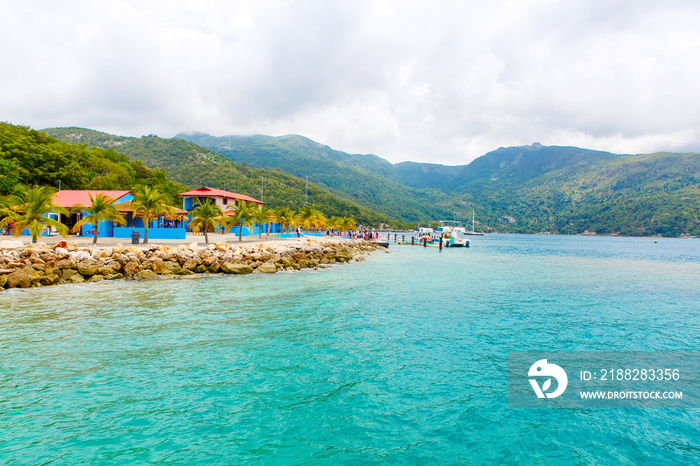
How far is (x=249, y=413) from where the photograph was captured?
6.41m

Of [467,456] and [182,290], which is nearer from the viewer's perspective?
[467,456]

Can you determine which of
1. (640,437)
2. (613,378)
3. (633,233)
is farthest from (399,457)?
(633,233)

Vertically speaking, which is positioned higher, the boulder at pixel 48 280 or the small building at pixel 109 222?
the small building at pixel 109 222

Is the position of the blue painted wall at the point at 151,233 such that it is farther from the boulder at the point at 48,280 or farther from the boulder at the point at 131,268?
the boulder at the point at 48,280

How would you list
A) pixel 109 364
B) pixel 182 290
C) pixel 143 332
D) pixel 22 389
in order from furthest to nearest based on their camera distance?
1. pixel 182 290
2. pixel 143 332
3. pixel 109 364
4. pixel 22 389

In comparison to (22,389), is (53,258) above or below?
above

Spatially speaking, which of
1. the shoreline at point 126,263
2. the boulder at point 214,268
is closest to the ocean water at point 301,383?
the shoreline at point 126,263

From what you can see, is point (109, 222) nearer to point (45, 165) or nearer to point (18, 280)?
point (45, 165)

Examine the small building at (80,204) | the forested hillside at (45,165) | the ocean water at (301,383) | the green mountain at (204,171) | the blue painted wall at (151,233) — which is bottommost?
the ocean water at (301,383)

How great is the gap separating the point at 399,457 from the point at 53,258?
2249 centimetres

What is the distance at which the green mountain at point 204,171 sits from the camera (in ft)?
339

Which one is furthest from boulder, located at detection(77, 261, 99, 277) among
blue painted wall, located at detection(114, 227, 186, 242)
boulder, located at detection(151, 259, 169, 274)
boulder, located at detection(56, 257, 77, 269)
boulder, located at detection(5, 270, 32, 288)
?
blue painted wall, located at detection(114, 227, 186, 242)

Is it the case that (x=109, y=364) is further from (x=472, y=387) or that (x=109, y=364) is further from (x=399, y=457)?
(x=472, y=387)

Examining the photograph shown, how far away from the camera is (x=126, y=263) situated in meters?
21.2
